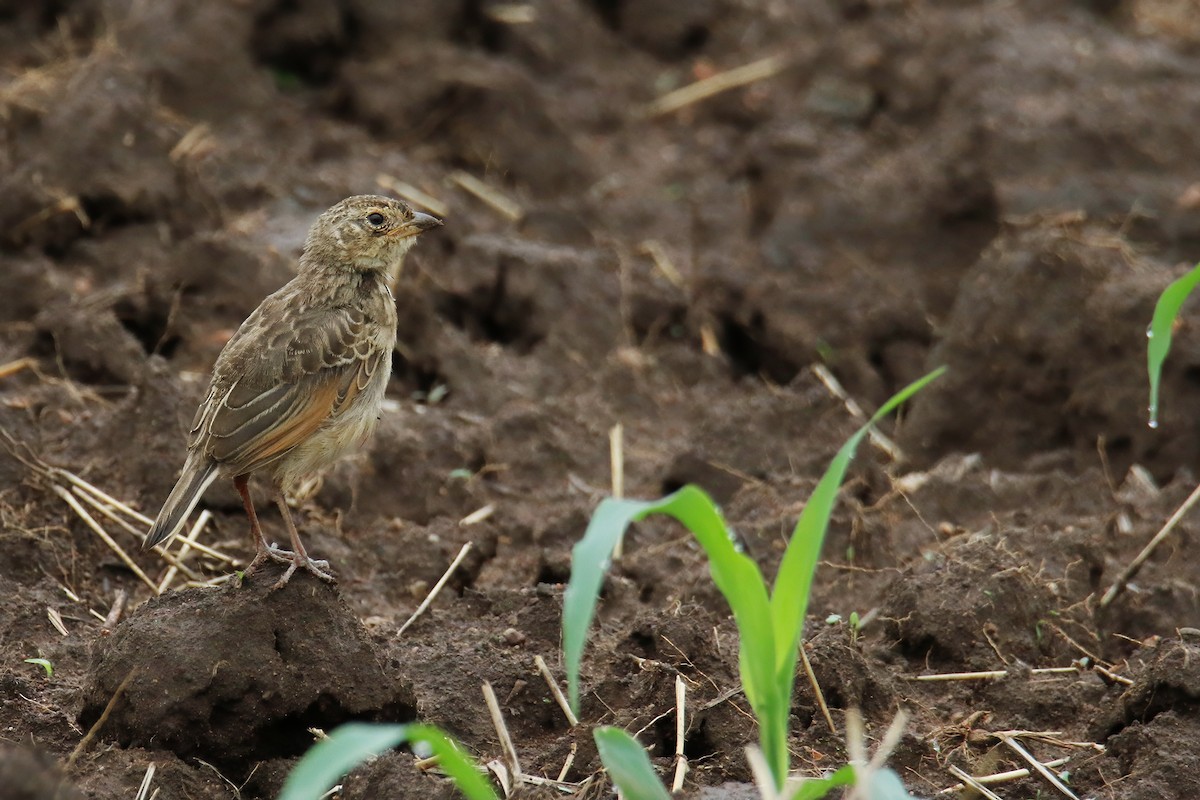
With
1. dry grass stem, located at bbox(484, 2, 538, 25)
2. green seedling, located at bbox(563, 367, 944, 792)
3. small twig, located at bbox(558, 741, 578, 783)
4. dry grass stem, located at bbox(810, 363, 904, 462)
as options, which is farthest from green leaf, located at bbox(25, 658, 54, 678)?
dry grass stem, located at bbox(484, 2, 538, 25)

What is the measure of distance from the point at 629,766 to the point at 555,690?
133 centimetres

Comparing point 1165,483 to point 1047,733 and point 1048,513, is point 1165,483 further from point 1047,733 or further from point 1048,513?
point 1047,733

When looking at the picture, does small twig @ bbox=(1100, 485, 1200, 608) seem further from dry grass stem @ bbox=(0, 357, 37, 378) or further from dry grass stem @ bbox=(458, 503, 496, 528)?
dry grass stem @ bbox=(0, 357, 37, 378)

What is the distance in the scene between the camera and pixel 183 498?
5.46 meters

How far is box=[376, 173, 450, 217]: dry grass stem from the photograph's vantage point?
9359mm

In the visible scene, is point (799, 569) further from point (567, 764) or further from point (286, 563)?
point (286, 563)

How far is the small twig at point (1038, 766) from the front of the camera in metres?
5.18

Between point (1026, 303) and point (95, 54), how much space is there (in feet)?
17.1

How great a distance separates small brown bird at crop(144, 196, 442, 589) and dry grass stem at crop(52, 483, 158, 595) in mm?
569

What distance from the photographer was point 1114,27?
11.7 m

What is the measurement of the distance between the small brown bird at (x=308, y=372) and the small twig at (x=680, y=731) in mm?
1138

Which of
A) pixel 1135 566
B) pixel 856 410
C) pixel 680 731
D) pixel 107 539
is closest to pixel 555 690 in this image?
pixel 680 731

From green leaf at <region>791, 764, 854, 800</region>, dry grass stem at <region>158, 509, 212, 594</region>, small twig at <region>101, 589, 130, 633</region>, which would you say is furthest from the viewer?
dry grass stem at <region>158, 509, 212, 594</region>

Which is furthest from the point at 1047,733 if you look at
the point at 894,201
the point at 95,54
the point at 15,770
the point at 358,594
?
the point at 95,54
